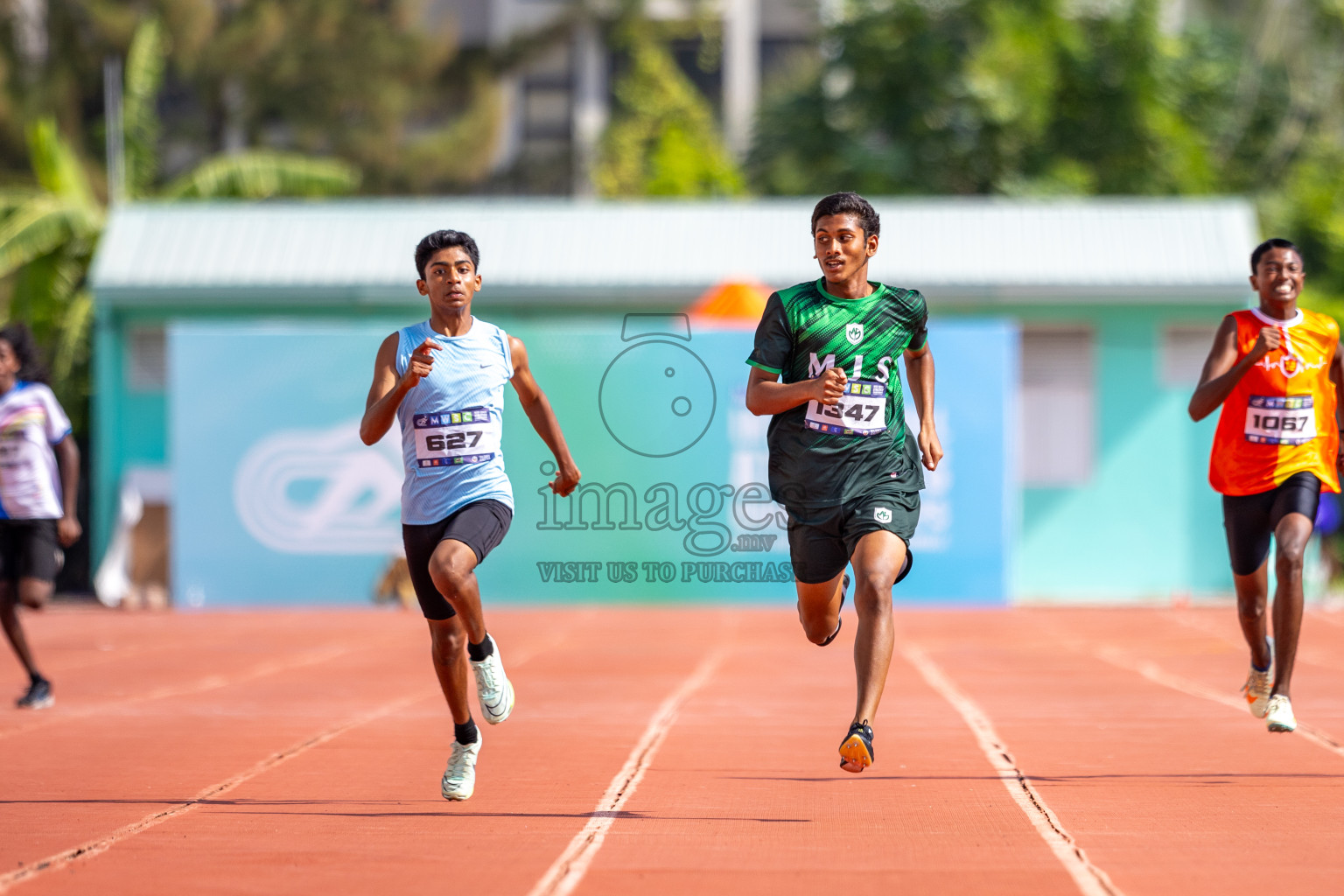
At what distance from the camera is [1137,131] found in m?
29.5

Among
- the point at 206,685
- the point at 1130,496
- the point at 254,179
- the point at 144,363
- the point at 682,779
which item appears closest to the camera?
the point at 682,779

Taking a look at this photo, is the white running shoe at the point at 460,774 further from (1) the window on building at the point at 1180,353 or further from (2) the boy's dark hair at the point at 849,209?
(1) the window on building at the point at 1180,353

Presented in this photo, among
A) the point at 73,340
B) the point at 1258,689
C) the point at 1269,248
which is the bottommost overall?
the point at 1258,689

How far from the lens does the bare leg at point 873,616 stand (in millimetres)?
5883

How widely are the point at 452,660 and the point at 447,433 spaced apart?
83 centimetres

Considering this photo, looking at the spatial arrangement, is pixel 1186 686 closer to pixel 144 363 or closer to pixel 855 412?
pixel 855 412

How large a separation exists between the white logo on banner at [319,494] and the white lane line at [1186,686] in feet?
24.8

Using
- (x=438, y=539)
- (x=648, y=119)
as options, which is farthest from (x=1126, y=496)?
(x=648, y=119)

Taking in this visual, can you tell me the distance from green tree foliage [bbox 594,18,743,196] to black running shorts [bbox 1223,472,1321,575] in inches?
1087

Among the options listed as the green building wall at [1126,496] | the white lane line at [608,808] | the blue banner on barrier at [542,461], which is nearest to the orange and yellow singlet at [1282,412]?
the white lane line at [608,808]

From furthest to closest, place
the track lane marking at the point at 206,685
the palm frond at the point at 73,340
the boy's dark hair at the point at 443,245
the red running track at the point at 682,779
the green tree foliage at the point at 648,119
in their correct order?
the green tree foliage at the point at 648,119 → the palm frond at the point at 73,340 → the track lane marking at the point at 206,685 → the boy's dark hair at the point at 443,245 → the red running track at the point at 682,779

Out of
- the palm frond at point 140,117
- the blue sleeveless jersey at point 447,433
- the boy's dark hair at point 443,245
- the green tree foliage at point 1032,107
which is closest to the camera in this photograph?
the blue sleeveless jersey at point 447,433

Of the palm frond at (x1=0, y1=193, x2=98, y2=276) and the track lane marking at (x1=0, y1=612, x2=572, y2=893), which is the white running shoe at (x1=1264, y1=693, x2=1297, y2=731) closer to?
the track lane marking at (x1=0, y1=612, x2=572, y2=893)

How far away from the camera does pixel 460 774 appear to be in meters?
6.32
